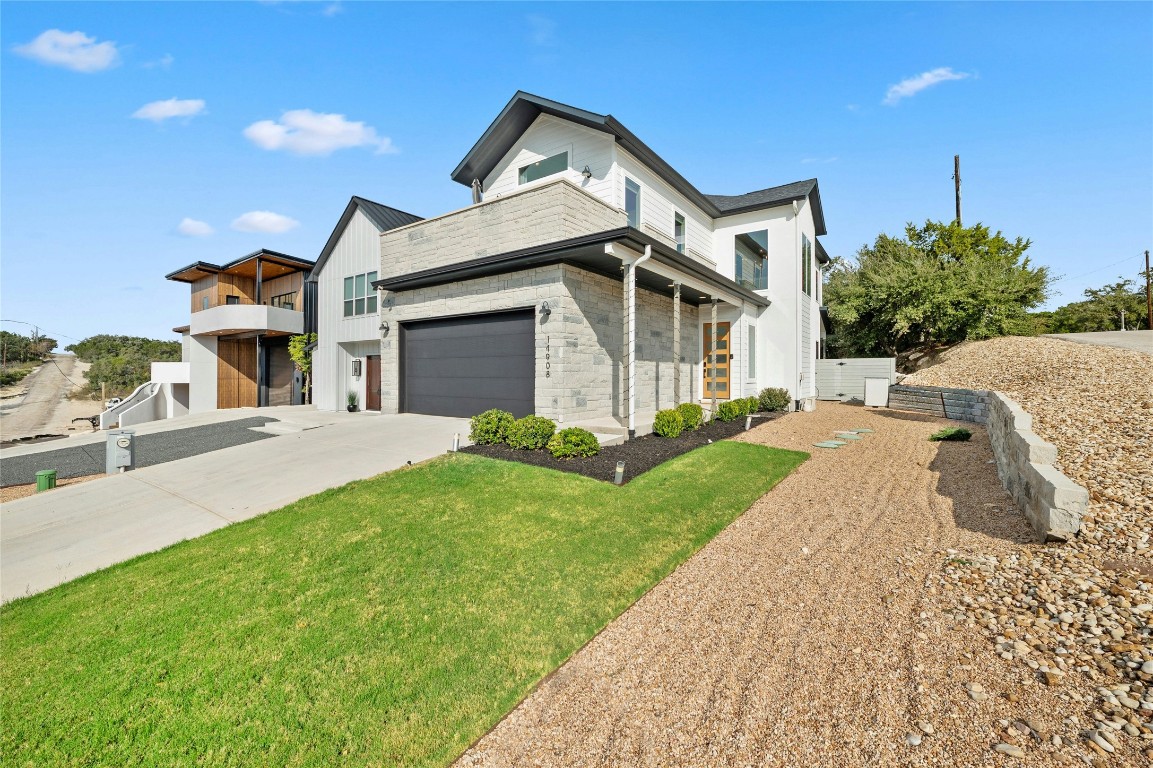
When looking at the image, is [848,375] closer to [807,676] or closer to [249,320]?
[807,676]

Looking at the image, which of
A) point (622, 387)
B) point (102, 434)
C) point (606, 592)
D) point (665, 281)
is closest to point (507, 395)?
point (622, 387)

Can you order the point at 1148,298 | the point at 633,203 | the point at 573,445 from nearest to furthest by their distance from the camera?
the point at 573,445, the point at 633,203, the point at 1148,298

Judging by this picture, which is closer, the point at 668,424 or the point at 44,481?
the point at 44,481

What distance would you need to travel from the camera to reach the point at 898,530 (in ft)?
16.9

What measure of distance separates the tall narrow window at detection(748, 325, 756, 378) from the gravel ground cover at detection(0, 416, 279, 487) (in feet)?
48.5

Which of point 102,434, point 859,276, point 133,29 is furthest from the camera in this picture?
point 859,276

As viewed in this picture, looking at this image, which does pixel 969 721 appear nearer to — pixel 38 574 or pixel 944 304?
pixel 38 574

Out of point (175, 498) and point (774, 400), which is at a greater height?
point (774, 400)

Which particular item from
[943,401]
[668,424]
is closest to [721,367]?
[943,401]

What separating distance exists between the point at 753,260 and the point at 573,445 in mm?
13306

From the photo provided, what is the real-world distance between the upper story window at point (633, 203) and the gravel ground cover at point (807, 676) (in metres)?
10.1

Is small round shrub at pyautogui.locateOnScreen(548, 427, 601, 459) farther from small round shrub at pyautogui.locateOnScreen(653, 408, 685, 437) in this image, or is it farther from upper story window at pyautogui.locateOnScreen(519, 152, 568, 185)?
upper story window at pyautogui.locateOnScreen(519, 152, 568, 185)

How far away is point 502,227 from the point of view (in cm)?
1097

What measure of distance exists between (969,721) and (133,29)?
12.4m
